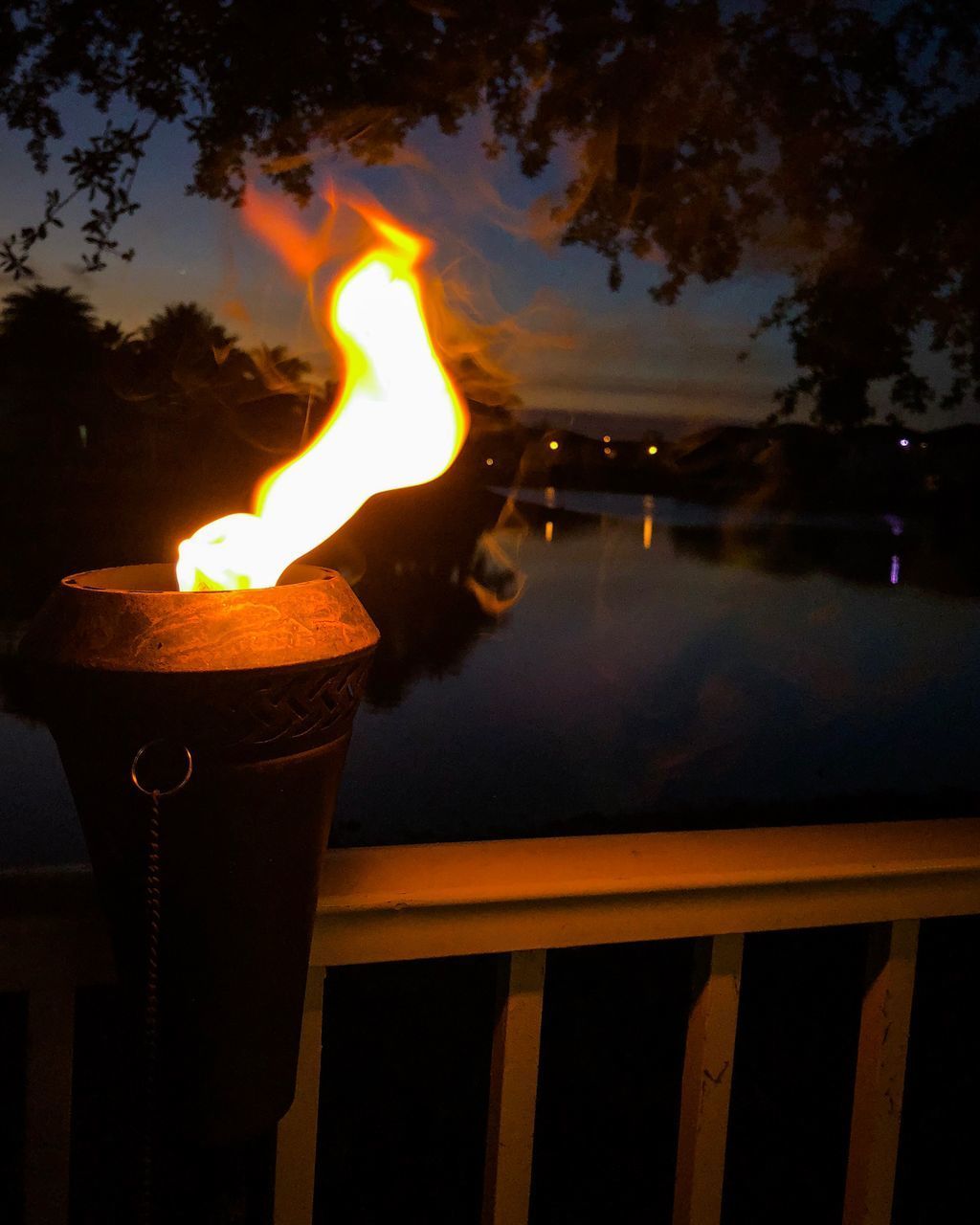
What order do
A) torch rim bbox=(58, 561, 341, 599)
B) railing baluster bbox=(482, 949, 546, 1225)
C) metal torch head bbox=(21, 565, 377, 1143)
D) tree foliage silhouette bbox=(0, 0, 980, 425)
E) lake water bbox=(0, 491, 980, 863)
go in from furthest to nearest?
lake water bbox=(0, 491, 980, 863), tree foliage silhouette bbox=(0, 0, 980, 425), railing baluster bbox=(482, 949, 546, 1225), torch rim bbox=(58, 561, 341, 599), metal torch head bbox=(21, 565, 377, 1143)

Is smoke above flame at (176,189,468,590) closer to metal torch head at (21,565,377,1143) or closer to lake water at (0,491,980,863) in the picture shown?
metal torch head at (21,565,377,1143)

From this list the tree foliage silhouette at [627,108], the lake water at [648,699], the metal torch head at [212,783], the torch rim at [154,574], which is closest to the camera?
the metal torch head at [212,783]

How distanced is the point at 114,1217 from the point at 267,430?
4454mm

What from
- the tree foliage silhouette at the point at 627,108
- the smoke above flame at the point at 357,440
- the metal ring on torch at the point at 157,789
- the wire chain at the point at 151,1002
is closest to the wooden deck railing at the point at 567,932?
the wire chain at the point at 151,1002

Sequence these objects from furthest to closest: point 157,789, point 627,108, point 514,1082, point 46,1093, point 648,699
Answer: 1. point 648,699
2. point 627,108
3. point 514,1082
4. point 46,1093
5. point 157,789

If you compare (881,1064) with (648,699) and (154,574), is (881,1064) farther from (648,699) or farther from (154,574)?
(648,699)

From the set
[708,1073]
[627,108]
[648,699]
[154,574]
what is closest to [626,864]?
[708,1073]

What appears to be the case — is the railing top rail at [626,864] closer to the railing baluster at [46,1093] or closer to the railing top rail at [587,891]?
the railing top rail at [587,891]

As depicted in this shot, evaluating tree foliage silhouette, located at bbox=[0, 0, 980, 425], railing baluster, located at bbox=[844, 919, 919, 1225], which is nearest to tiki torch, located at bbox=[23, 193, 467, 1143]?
railing baluster, located at bbox=[844, 919, 919, 1225]

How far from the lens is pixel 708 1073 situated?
1.20 metres

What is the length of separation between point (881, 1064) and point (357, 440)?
107 cm

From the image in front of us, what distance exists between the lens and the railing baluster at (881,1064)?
1.25m

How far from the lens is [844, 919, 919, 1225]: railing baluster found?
4.10ft

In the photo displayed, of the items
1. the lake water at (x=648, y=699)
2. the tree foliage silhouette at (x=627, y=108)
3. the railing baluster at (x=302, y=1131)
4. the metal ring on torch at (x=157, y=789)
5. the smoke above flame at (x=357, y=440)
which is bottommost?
the lake water at (x=648, y=699)
